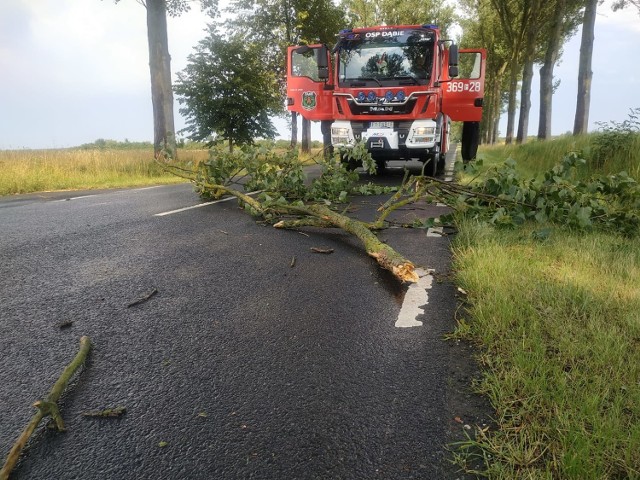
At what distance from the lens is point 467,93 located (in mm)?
11492

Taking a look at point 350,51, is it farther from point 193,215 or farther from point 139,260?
point 139,260

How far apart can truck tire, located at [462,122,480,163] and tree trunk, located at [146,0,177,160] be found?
953cm

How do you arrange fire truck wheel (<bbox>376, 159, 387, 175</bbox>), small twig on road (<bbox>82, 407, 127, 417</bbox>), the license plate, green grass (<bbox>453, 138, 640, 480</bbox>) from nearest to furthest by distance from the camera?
green grass (<bbox>453, 138, 640, 480</bbox>)
small twig on road (<bbox>82, 407, 127, 417</bbox>)
the license plate
fire truck wheel (<bbox>376, 159, 387, 175</bbox>)

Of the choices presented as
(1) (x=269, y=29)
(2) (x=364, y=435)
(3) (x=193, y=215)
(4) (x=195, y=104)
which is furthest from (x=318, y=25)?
(2) (x=364, y=435)

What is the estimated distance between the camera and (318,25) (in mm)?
27219

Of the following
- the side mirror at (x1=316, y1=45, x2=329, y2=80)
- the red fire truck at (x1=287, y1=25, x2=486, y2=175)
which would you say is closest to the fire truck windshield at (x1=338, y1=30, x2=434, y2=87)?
the red fire truck at (x1=287, y1=25, x2=486, y2=175)

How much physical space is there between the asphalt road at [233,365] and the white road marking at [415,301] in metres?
0.04

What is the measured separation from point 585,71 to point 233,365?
18237 millimetres

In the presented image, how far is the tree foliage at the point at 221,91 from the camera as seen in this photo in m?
22.2

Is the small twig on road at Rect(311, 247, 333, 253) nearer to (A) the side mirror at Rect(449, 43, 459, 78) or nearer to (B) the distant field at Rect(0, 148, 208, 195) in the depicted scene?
(A) the side mirror at Rect(449, 43, 459, 78)

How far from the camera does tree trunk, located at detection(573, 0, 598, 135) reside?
51.2 feet

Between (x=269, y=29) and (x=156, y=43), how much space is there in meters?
14.2

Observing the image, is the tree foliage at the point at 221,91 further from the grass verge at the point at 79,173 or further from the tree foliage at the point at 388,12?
the tree foliage at the point at 388,12

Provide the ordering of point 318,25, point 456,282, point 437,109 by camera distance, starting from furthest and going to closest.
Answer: point 318,25 → point 437,109 → point 456,282
